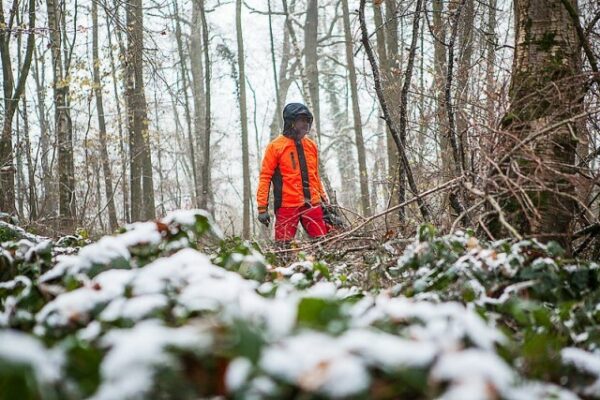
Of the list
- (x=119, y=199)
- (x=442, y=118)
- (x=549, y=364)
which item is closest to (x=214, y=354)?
(x=549, y=364)

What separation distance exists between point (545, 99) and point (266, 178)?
3.88m

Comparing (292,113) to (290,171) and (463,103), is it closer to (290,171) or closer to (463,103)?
(290,171)

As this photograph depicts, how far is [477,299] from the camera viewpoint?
2447mm

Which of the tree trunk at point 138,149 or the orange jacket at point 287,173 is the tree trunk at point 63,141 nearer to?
the tree trunk at point 138,149

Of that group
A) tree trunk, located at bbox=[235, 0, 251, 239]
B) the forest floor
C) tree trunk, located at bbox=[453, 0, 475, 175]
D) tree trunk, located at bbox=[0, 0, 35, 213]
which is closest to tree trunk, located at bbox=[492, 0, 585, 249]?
tree trunk, located at bbox=[453, 0, 475, 175]

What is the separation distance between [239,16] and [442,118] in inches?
544

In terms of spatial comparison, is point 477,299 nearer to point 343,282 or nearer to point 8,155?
point 343,282

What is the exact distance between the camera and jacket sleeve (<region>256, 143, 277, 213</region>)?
672 cm

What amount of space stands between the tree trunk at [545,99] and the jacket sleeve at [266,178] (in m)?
3.42

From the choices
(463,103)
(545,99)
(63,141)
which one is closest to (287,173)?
(463,103)

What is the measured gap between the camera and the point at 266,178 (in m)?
6.80

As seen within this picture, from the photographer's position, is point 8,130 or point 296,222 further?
point 8,130

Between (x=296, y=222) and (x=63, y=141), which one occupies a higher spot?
(x=63, y=141)

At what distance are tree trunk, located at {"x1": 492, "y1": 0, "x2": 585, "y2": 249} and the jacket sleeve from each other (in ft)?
11.2
